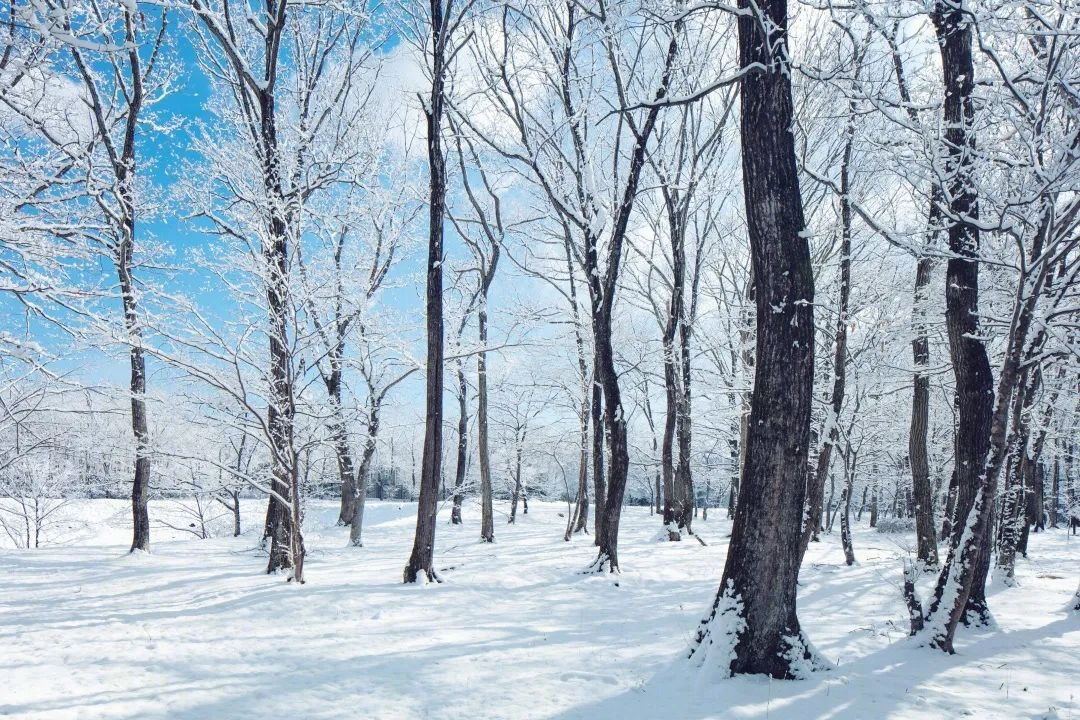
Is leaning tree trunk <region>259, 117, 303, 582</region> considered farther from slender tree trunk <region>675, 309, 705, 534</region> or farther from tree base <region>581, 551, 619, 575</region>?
slender tree trunk <region>675, 309, 705, 534</region>

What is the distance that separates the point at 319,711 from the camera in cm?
390

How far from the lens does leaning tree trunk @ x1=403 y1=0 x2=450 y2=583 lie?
8.66 metres

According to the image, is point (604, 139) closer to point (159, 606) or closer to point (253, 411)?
point (253, 411)

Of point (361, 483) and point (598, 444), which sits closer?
point (598, 444)

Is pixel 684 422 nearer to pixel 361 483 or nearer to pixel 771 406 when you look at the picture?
pixel 361 483

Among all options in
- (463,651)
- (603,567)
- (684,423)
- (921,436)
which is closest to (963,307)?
(921,436)

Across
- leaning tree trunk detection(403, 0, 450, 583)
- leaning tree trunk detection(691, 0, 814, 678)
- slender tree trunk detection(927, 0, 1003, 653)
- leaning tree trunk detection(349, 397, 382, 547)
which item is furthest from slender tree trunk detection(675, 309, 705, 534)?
leaning tree trunk detection(691, 0, 814, 678)

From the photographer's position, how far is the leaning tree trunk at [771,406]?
4.48 meters

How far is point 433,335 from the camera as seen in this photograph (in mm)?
8789

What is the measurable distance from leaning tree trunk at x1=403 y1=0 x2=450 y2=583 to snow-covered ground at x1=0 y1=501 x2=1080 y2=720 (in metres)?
0.63

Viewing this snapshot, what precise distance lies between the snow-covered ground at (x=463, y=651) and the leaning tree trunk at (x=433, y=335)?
2.07 feet

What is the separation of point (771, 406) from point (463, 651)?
351 cm

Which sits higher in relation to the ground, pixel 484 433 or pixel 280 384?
pixel 280 384

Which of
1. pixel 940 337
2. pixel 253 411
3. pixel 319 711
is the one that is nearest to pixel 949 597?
pixel 319 711
